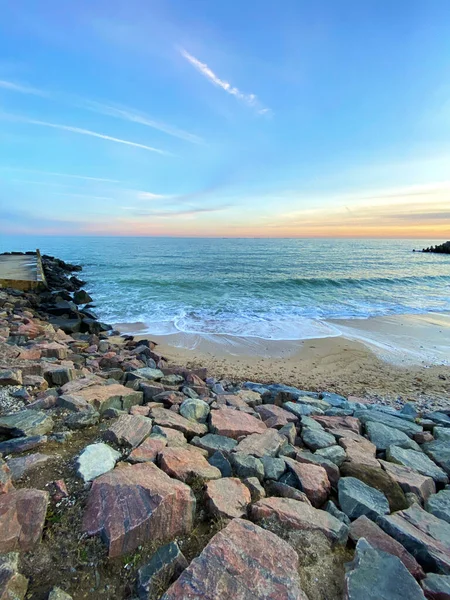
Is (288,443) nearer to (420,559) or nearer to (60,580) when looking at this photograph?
(420,559)

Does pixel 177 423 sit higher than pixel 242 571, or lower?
lower

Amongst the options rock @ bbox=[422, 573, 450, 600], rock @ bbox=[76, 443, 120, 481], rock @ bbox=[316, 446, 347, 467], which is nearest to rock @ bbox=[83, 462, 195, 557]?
rock @ bbox=[76, 443, 120, 481]

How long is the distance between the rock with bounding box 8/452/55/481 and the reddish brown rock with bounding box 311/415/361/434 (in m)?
3.03

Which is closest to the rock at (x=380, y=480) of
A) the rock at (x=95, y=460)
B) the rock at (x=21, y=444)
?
the rock at (x=95, y=460)

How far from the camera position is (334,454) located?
3.06 meters

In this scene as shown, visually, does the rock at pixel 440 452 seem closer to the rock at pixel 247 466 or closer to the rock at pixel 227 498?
the rock at pixel 247 466

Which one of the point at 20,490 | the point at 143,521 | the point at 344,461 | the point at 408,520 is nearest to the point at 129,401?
the point at 20,490

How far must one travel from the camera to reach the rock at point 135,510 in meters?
1.79

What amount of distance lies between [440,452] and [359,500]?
5.80 feet

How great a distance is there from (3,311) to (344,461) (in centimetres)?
1042

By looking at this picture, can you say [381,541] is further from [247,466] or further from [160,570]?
[160,570]

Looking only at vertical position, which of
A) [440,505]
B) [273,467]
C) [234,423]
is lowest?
[440,505]

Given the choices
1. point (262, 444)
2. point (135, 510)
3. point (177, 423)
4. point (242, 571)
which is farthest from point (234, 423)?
point (242, 571)

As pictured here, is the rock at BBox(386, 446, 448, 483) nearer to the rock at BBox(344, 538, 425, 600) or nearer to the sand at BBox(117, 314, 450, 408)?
the rock at BBox(344, 538, 425, 600)
